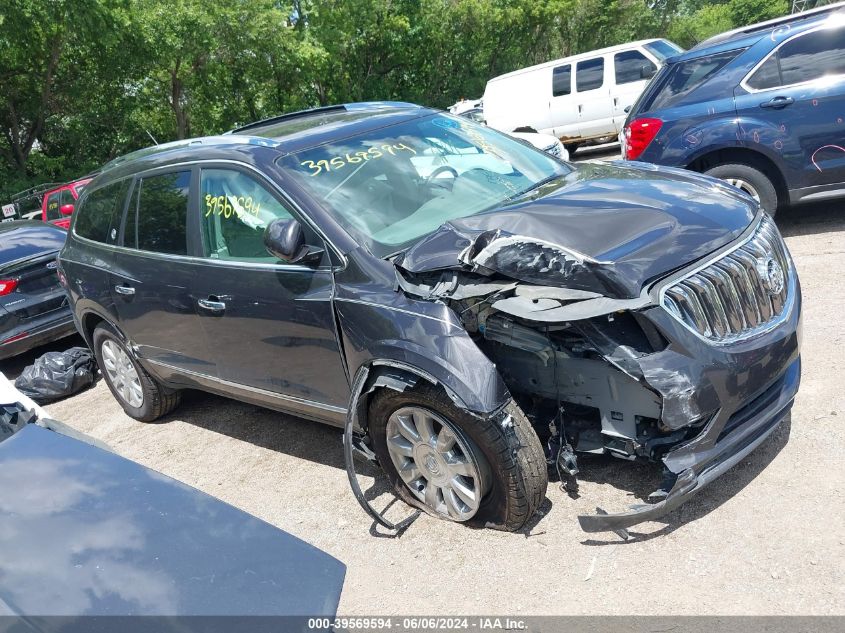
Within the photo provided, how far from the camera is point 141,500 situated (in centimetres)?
231

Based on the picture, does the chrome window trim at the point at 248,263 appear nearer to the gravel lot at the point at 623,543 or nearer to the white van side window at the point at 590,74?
the gravel lot at the point at 623,543

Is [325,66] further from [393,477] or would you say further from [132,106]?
[393,477]

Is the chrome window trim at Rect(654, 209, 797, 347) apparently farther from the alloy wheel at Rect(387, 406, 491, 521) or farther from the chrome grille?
the alloy wheel at Rect(387, 406, 491, 521)

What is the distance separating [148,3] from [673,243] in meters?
23.0

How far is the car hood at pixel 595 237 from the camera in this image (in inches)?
115

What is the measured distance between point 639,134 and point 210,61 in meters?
20.7

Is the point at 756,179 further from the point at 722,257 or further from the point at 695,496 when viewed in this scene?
the point at 695,496

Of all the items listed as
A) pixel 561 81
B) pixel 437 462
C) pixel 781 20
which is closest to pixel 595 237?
pixel 437 462

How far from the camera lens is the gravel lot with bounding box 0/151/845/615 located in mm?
2736

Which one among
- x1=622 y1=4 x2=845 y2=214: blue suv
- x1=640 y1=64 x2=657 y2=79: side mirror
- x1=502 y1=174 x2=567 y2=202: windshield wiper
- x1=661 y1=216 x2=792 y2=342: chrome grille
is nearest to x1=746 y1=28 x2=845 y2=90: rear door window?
x1=622 y1=4 x2=845 y2=214: blue suv

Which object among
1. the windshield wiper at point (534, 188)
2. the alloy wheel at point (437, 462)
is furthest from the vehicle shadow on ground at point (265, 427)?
the windshield wiper at point (534, 188)

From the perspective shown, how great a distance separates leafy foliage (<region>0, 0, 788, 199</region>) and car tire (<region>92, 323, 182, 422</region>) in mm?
16749

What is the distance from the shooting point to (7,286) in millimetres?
6996

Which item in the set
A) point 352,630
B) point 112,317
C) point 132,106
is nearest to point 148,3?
point 132,106
